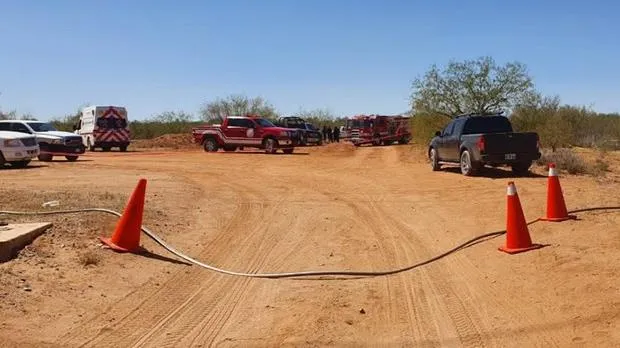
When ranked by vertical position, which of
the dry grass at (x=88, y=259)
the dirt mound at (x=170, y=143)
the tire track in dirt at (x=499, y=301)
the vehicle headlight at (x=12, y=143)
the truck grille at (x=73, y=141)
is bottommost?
the dirt mound at (x=170, y=143)

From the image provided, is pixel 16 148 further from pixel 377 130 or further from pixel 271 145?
pixel 377 130

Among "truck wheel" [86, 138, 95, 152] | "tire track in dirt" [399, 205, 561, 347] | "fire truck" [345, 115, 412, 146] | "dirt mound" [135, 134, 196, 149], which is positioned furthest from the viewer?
"dirt mound" [135, 134, 196, 149]

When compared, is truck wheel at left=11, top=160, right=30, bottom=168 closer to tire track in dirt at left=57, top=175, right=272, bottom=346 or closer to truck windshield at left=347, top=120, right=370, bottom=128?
tire track in dirt at left=57, top=175, right=272, bottom=346

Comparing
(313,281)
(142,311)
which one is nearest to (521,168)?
(313,281)

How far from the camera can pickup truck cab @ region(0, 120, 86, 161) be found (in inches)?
1075

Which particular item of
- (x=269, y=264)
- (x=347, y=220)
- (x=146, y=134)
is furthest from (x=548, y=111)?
(x=146, y=134)

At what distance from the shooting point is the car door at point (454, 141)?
20078 millimetres

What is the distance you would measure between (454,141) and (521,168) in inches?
84.4

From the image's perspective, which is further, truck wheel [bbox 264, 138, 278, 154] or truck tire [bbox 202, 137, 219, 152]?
truck tire [bbox 202, 137, 219, 152]

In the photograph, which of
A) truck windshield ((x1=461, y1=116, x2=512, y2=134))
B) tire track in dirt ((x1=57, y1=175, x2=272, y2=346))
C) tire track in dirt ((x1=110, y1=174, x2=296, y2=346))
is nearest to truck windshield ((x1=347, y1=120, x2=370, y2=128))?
truck windshield ((x1=461, y1=116, x2=512, y2=134))

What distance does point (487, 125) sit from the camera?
20.2 m

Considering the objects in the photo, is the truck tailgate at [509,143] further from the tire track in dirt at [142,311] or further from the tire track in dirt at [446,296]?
the tire track in dirt at [142,311]

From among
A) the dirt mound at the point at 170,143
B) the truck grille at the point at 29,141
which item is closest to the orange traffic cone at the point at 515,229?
the truck grille at the point at 29,141

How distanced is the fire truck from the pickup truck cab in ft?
87.6
